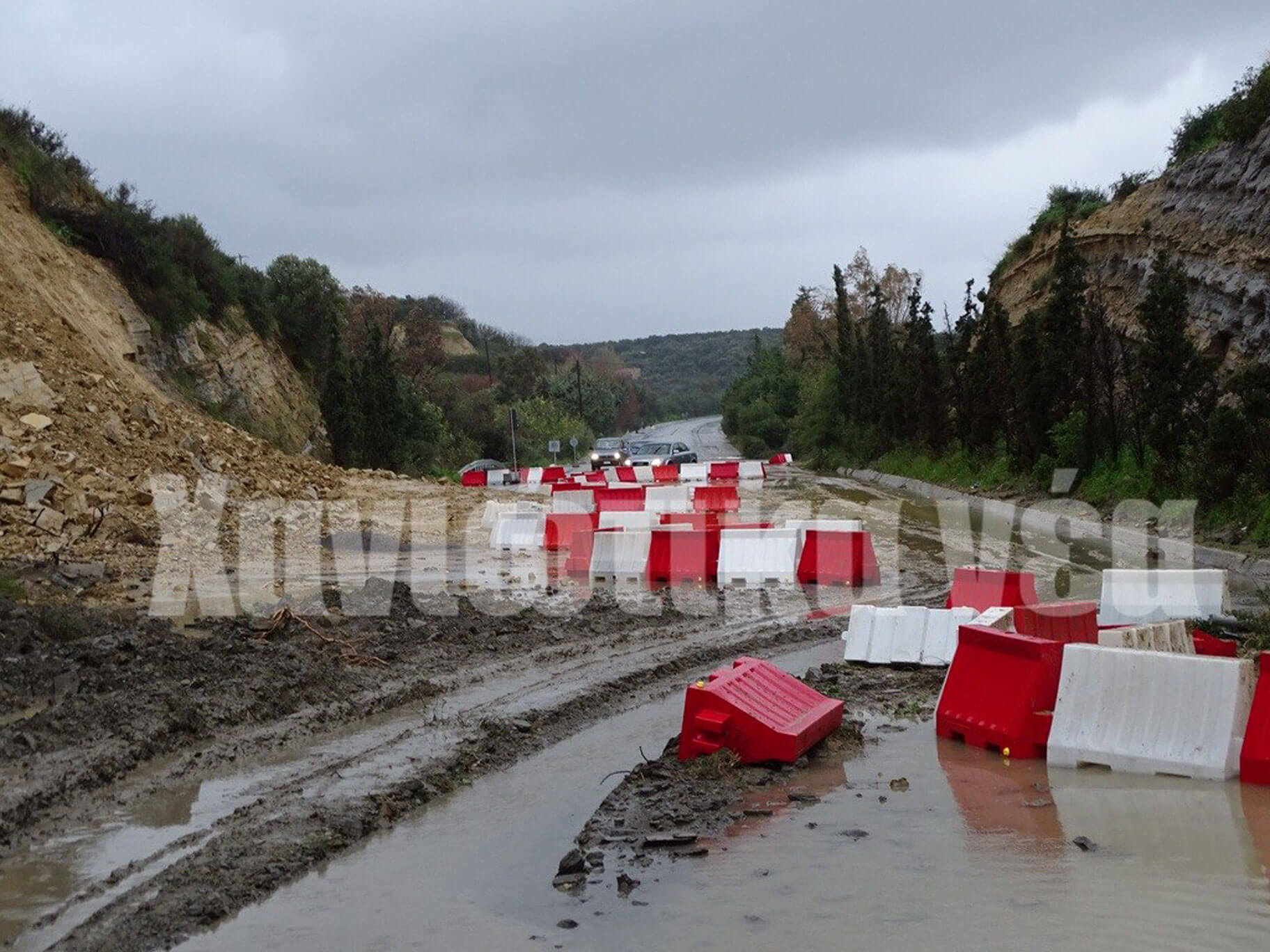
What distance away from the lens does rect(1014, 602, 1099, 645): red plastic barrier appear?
9.08 m

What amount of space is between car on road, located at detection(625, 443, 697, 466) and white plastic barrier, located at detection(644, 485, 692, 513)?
2232cm

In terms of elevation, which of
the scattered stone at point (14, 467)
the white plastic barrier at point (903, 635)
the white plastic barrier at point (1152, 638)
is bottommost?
the white plastic barrier at point (903, 635)

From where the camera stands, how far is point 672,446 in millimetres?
53781

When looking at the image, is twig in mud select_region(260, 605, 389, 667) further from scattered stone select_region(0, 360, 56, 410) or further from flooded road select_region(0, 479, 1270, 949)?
scattered stone select_region(0, 360, 56, 410)

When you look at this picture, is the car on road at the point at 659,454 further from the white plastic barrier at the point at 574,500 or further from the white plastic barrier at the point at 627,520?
the white plastic barrier at the point at 627,520

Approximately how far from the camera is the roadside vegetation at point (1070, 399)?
1994 cm

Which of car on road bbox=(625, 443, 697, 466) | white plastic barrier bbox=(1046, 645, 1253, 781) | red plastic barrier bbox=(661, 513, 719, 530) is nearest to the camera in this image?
white plastic barrier bbox=(1046, 645, 1253, 781)

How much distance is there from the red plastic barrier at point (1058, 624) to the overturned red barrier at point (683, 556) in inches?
297

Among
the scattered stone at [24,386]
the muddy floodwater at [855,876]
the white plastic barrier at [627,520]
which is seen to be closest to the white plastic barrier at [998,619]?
the muddy floodwater at [855,876]

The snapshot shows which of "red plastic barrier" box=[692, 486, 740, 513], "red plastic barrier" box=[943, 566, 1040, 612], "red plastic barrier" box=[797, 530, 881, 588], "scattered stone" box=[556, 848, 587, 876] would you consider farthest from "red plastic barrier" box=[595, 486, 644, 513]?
"scattered stone" box=[556, 848, 587, 876]

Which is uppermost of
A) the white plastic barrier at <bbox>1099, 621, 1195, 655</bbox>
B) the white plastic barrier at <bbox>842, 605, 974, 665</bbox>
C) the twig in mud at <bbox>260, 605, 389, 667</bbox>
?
the white plastic barrier at <bbox>1099, 621, 1195, 655</bbox>

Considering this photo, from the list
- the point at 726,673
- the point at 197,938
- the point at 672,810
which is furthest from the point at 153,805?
the point at 726,673

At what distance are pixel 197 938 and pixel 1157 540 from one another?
17.7 m

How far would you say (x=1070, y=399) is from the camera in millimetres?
30578
